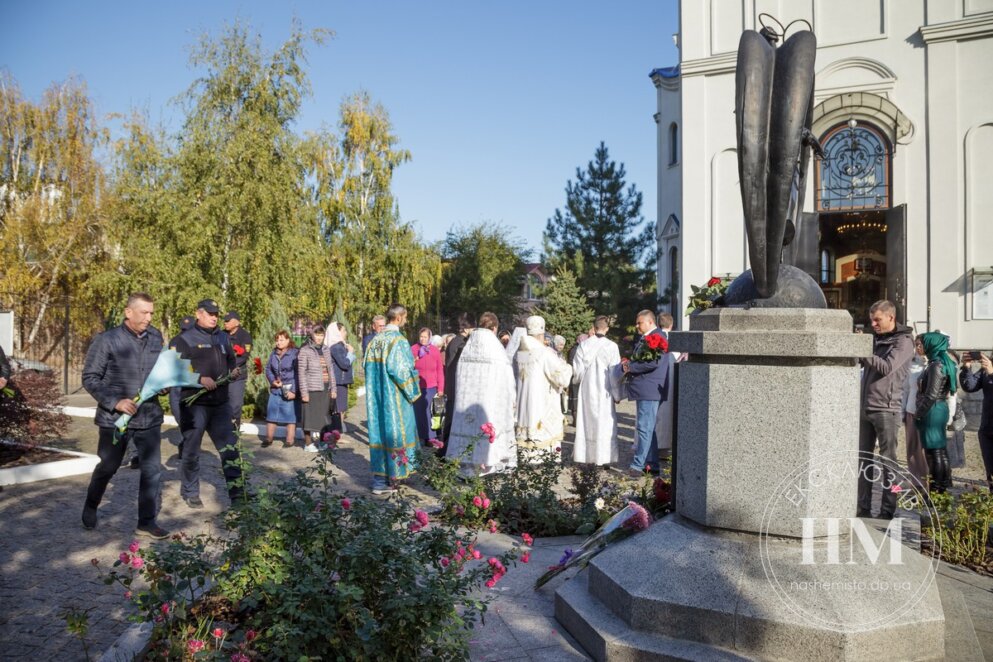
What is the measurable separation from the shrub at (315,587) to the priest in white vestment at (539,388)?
621cm

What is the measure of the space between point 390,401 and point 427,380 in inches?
121

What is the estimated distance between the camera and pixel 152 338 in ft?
21.2

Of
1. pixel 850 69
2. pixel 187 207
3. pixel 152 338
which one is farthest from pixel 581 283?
pixel 152 338

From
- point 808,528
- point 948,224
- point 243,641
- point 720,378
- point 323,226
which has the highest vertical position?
point 323,226

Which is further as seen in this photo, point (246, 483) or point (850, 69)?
point (850, 69)

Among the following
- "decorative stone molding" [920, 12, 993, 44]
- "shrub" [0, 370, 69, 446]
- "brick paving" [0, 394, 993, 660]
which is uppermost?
"decorative stone molding" [920, 12, 993, 44]

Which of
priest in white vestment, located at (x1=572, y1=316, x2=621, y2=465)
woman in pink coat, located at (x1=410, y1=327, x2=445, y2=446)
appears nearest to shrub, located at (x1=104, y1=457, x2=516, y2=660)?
priest in white vestment, located at (x1=572, y1=316, x2=621, y2=465)

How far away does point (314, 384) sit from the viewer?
34.9ft

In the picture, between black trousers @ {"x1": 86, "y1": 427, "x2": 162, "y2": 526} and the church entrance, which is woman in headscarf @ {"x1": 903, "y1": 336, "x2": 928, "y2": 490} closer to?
black trousers @ {"x1": 86, "y1": 427, "x2": 162, "y2": 526}

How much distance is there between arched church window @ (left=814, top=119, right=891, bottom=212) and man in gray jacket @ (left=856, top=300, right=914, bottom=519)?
12229mm

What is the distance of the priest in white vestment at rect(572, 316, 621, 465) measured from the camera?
31.4ft

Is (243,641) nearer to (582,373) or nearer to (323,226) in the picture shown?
(582,373)

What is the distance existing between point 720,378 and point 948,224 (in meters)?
15.6

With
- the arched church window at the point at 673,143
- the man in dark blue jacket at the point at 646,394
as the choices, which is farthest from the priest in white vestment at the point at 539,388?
the arched church window at the point at 673,143
